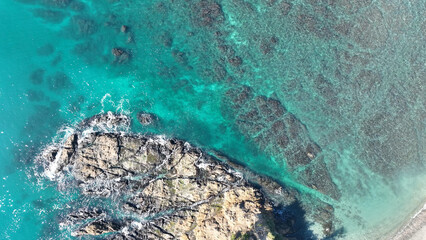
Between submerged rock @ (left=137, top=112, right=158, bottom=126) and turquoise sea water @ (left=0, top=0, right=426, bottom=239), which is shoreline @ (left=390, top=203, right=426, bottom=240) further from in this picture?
submerged rock @ (left=137, top=112, right=158, bottom=126)

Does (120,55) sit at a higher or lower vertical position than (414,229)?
higher

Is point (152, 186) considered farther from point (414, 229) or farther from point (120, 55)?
point (414, 229)

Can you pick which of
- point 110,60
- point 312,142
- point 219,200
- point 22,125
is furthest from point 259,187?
point 22,125

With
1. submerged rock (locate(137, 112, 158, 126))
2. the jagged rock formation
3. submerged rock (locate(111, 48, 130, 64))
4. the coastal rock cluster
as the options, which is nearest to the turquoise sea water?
the jagged rock formation

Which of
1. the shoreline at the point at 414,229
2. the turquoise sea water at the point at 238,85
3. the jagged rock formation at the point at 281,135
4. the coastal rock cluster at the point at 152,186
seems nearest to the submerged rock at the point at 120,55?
the turquoise sea water at the point at 238,85

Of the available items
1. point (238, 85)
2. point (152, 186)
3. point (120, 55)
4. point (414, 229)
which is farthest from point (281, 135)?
point (120, 55)

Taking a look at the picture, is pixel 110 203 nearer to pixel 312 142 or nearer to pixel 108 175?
pixel 108 175
